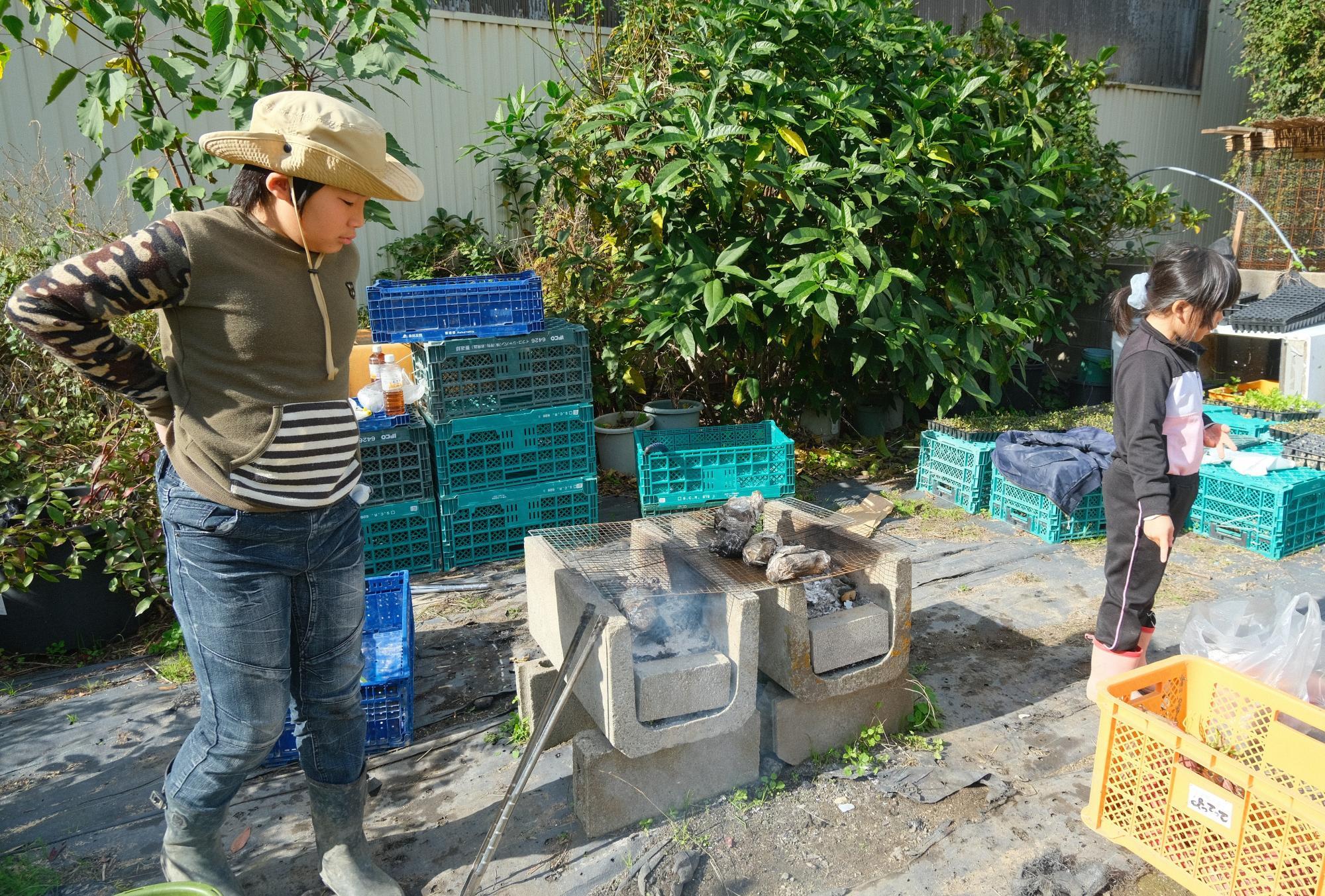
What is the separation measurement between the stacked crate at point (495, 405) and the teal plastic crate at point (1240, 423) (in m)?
4.05

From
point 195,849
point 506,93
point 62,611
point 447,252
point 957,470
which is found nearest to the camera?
point 195,849

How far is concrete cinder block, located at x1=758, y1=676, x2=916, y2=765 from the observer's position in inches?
112

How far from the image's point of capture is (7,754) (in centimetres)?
304

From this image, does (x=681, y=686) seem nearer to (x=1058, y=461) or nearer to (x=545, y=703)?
(x=545, y=703)

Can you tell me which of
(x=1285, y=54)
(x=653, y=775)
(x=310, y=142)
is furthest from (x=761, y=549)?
(x=1285, y=54)

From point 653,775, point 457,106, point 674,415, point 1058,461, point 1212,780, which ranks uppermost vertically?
point 457,106

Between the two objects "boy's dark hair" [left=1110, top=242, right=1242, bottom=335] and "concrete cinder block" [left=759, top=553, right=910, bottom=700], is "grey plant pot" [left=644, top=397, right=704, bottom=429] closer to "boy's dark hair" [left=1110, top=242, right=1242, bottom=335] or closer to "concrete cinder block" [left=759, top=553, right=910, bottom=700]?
"concrete cinder block" [left=759, top=553, right=910, bottom=700]

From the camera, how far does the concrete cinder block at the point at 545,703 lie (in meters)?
2.91

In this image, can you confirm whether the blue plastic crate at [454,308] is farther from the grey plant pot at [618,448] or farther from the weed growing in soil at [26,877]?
the weed growing in soil at [26,877]

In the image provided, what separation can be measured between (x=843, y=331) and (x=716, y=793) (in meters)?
3.64

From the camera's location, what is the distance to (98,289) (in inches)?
69.1

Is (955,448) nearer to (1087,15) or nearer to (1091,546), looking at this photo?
(1091,546)

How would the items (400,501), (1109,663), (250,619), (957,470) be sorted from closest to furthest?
(250,619) → (1109,663) → (400,501) → (957,470)

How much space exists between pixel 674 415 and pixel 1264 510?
3.38m
